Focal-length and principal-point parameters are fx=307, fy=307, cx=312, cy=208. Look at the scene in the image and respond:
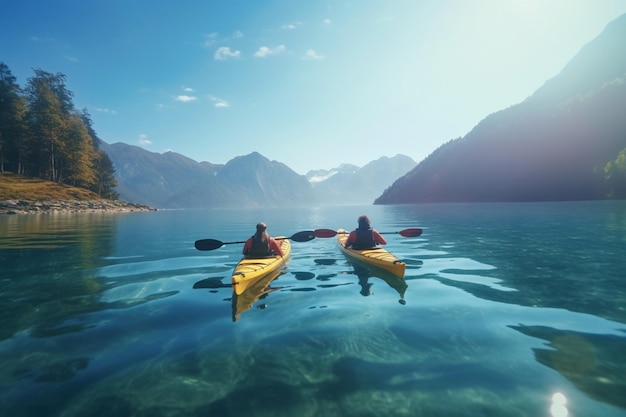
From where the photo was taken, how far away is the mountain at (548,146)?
10888cm

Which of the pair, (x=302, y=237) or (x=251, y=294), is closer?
(x=251, y=294)

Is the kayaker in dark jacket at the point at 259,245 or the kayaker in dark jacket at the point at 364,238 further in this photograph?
the kayaker in dark jacket at the point at 364,238

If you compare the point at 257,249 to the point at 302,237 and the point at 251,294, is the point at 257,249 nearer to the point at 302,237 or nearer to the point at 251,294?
the point at 251,294

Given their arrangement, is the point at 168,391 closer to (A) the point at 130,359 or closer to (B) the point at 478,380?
(A) the point at 130,359

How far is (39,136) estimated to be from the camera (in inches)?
2913

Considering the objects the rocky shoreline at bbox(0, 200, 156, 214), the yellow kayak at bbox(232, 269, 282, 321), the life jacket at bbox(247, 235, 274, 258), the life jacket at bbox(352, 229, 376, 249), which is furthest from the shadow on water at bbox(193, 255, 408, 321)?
the rocky shoreline at bbox(0, 200, 156, 214)

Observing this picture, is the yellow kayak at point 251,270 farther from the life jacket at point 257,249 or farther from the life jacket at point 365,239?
the life jacket at point 365,239

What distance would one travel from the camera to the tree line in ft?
241

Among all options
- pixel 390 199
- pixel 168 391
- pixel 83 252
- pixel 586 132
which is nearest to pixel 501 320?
pixel 168 391

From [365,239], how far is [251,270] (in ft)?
21.0

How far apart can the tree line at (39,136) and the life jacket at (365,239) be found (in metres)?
87.9

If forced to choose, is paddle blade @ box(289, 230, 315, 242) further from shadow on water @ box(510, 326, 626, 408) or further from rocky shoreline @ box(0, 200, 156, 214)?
rocky shoreline @ box(0, 200, 156, 214)

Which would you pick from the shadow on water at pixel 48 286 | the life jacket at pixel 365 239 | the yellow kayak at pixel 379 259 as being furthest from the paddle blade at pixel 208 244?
the life jacket at pixel 365 239

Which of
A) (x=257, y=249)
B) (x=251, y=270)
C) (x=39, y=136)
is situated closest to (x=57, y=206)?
(x=39, y=136)
